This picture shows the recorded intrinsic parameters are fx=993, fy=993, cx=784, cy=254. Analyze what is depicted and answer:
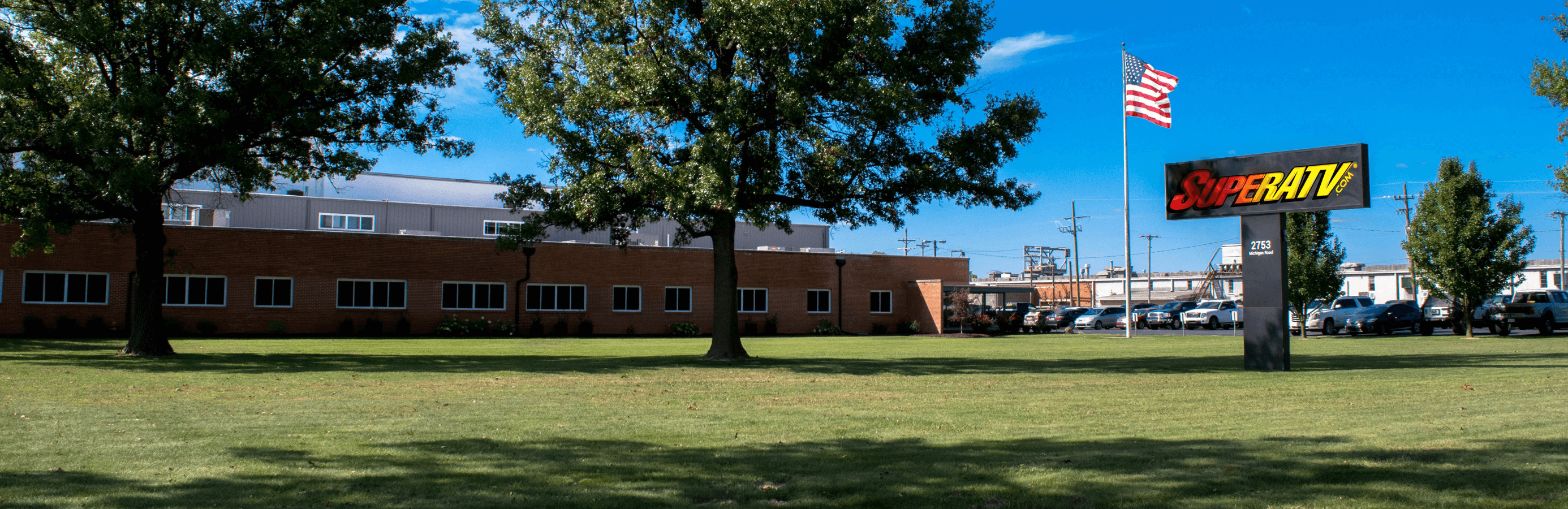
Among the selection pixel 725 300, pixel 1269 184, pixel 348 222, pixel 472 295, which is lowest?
pixel 725 300

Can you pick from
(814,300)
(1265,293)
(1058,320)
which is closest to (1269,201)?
(1265,293)

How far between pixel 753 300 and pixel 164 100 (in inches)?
1107

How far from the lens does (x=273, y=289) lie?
34.2 m

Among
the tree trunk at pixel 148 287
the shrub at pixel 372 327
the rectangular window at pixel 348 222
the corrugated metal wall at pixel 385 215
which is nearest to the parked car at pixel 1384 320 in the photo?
the corrugated metal wall at pixel 385 215

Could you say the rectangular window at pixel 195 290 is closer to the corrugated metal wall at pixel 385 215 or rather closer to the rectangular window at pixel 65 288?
the rectangular window at pixel 65 288

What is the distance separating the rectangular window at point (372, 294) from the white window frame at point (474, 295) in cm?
134

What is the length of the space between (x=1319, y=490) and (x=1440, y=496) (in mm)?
624

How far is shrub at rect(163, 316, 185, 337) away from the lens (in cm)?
3141

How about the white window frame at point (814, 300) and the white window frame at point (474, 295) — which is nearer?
the white window frame at point (474, 295)

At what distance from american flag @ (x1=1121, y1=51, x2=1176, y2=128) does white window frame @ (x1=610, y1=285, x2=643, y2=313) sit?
2021 centimetres

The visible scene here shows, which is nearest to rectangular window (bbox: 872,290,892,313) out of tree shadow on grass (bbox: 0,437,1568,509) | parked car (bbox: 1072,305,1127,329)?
parked car (bbox: 1072,305,1127,329)

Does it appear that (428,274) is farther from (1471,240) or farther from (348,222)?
(1471,240)

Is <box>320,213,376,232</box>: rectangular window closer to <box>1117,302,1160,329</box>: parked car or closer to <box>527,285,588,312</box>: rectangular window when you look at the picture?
<box>527,285,588,312</box>: rectangular window

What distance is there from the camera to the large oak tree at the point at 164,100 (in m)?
17.5
